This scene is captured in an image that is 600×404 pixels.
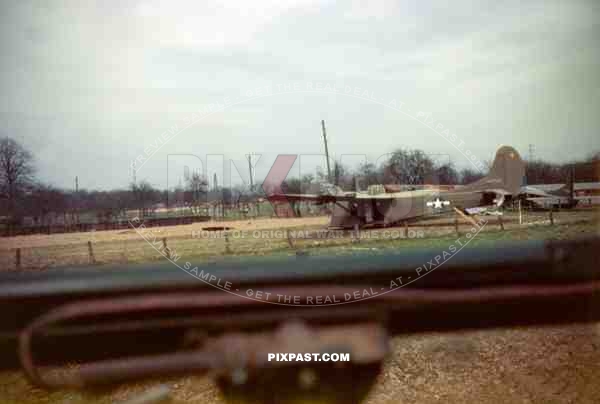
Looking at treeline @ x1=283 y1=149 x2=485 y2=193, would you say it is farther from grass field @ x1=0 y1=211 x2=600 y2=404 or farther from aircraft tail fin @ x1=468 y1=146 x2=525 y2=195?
grass field @ x1=0 y1=211 x2=600 y2=404

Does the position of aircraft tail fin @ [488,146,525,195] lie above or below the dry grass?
above

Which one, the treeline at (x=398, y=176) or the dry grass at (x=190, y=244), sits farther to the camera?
the treeline at (x=398, y=176)

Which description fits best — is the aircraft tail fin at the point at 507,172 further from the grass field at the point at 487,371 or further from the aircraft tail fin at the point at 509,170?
the grass field at the point at 487,371

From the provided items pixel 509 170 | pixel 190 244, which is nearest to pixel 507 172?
pixel 509 170

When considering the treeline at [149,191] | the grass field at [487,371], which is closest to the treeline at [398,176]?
the treeline at [149,191]

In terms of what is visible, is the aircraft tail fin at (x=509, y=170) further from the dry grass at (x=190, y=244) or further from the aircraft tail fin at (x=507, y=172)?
the dry grass at (x=190, y=244)

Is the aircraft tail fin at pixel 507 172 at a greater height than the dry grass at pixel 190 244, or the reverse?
the aircraft tail fin at pixel 507 172

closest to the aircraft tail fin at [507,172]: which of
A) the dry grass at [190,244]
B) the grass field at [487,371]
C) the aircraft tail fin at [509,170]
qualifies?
the aircraft tail fin at [509,170]

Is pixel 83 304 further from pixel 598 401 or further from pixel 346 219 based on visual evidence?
pixel 346 219

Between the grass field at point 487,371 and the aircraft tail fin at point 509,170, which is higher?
the aircraft tail fin at point 509,170

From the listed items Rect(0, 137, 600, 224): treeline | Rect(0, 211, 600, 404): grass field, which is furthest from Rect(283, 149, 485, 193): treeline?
Rect(0, 211, 600, 404): grass field

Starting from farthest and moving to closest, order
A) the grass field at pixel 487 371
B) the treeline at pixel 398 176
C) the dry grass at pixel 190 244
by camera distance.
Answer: the treeline at pixel 398 176, the dry grass at pixel 190 244, the grass field at pixel 487 371

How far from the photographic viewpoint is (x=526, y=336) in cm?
124

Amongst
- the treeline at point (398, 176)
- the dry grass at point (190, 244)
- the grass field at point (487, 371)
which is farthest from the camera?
the treeline at point (398, 176)
